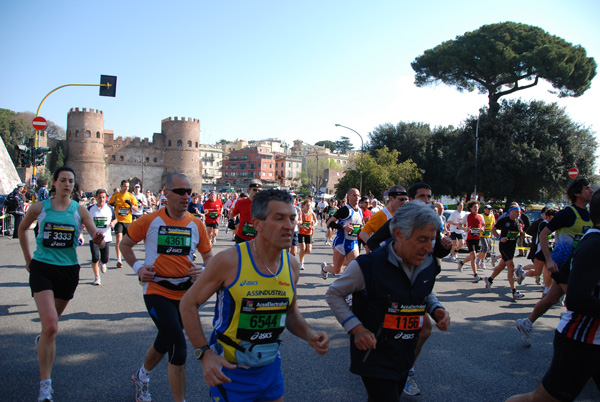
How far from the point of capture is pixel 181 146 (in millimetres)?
81688

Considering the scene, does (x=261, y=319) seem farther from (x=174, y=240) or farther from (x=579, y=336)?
(x=579, y=336)

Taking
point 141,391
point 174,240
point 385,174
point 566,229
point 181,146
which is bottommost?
point 141,391

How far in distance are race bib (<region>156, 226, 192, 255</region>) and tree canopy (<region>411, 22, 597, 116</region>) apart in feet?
132

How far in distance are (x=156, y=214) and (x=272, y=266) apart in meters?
1.91

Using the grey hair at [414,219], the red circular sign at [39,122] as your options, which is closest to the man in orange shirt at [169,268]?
the grey hair at [414,219]

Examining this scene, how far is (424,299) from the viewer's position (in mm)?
2578

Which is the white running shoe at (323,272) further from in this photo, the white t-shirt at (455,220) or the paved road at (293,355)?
the white t-shirt at (455,220)

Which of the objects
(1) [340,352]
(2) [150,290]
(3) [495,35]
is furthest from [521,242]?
(3) [495,35]

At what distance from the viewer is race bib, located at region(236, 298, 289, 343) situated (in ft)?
7.65

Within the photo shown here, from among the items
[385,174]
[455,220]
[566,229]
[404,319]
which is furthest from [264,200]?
[385,174]

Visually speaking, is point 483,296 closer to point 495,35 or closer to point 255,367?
point 255,367

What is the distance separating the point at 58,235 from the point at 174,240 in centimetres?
131

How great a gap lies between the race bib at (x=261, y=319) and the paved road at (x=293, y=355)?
1653 millimetres

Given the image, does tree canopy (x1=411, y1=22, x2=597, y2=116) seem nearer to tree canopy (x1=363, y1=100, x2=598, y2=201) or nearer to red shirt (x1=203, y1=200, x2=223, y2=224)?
tree canopy (x1=363, y1=100, x2=598, y2=201)
